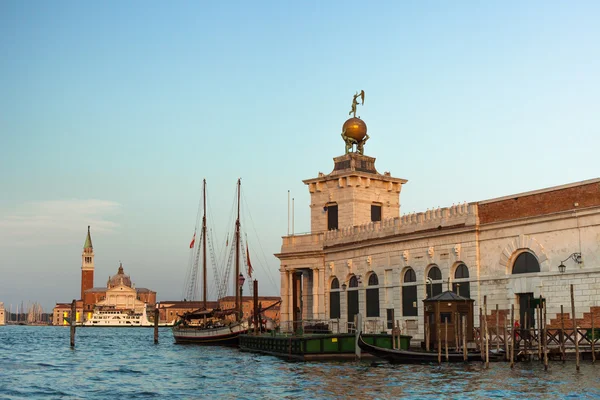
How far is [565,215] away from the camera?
118ft

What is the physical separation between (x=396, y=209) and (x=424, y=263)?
12.5 meters

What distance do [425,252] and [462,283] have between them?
316cm

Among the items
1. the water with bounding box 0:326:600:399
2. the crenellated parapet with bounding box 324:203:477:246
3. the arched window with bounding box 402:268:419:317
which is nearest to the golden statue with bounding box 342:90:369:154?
the crenellated parapet with bounding box 324:203:477:246

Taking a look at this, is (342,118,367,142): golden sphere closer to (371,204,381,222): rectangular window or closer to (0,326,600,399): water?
(371,204,381,222): rectangular window

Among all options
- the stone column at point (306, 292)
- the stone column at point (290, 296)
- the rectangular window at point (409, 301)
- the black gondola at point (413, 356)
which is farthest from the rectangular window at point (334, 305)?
the black gondola at point (413, 356)

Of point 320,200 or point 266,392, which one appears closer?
point 266,392

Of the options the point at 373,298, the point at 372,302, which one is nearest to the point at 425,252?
the point at 373,298

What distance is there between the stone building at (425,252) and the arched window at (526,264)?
49 millimetres

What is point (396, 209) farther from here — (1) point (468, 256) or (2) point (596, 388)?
(2) point (596, 388)

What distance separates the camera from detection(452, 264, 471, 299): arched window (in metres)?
41.0

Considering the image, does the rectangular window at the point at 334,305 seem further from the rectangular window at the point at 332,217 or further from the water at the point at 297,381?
the water at the point at 297,381

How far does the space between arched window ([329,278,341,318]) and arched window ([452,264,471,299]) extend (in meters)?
11.7

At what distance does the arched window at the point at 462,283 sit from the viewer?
135 feet

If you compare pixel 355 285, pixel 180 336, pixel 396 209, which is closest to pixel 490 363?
pixel 355 285
